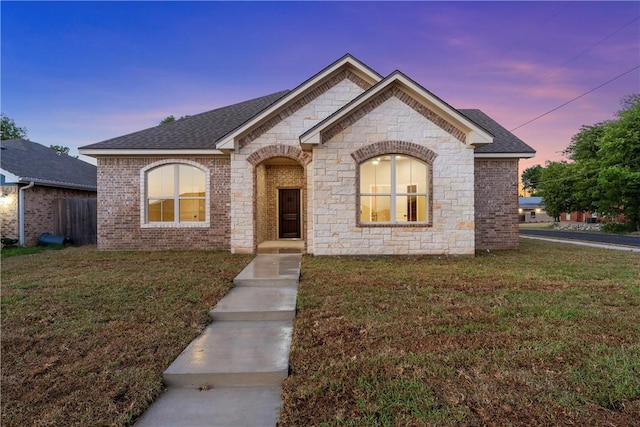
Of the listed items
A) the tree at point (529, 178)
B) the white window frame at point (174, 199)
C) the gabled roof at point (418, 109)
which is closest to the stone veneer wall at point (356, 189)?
the gabled roof at point (418, 109)

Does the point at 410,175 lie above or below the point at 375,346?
above

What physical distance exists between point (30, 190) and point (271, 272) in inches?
487

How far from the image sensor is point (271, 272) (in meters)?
6.95

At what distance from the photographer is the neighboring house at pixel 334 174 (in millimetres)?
8984

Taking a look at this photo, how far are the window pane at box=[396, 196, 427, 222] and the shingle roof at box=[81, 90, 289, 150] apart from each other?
5526mm

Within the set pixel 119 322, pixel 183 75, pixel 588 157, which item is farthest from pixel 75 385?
pixel 588 157

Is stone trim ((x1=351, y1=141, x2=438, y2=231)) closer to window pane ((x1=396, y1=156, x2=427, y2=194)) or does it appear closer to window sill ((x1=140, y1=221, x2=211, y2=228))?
window pane ((x1=396, y1=156, x2=427, y2=194))

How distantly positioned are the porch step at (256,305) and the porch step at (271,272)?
37 centimetres

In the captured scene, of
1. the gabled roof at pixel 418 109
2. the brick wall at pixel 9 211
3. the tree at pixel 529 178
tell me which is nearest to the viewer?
the gabled roof at pixel 418 109

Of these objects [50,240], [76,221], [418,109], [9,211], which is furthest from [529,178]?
[9,211]

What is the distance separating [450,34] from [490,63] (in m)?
5.30

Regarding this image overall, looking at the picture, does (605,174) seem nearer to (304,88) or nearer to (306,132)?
(304,88)

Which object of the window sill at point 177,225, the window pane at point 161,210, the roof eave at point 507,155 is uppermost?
the roof eave at point 507,155

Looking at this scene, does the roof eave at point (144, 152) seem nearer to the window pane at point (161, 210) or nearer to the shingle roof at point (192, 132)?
the shingle roof at point (192, 132)
